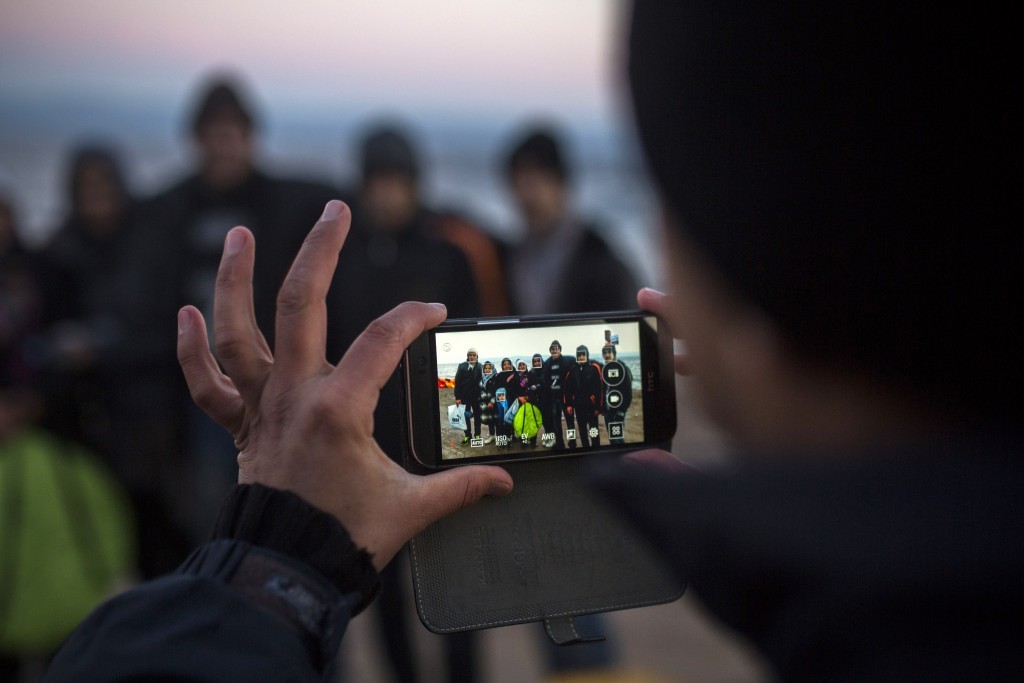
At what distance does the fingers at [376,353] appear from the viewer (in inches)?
29.8

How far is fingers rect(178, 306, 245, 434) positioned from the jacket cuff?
0.56ft

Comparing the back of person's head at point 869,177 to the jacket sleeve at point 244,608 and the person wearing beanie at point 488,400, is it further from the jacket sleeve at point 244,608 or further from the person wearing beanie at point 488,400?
the person wearing beanie at point 488,400

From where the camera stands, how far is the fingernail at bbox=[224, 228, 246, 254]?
848mm

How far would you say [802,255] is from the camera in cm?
50

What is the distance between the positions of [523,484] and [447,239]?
1814 millimetres

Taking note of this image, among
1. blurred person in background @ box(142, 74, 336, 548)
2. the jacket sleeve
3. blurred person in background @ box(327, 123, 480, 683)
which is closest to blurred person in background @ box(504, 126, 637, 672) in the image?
blurred person in background @ box(327, 123, 480, 683)

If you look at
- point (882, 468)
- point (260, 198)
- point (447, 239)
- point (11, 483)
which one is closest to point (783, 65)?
point (882, 468)

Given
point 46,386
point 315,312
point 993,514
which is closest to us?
point 993,514

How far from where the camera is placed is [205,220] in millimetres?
2877

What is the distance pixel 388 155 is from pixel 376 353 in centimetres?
223

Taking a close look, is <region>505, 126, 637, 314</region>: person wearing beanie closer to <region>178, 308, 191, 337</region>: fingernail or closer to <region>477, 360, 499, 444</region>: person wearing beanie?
<region>477, 360, 499, 444</region>: person wearing beanie

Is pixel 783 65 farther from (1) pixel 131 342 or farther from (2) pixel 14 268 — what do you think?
(2) pixel 14 268

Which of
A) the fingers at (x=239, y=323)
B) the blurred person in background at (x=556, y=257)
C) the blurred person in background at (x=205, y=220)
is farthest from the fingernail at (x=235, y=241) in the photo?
the blurred person in background at (x=556, y=257)

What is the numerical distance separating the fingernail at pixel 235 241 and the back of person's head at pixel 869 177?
46 centimetres
